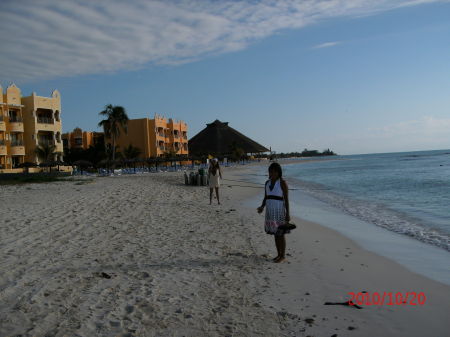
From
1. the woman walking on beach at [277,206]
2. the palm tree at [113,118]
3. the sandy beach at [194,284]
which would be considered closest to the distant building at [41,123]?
the palm tree at [113,118]

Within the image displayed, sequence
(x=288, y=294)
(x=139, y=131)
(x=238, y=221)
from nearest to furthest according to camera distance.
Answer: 1. (x=288, y=294)
2. (x=238, y=221)
3. (x=139, y=131)

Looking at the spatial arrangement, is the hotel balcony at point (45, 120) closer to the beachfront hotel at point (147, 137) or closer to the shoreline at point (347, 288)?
the beachfront hotel at point (147, 137)

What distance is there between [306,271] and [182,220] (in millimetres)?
4427

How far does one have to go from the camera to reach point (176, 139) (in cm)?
5959

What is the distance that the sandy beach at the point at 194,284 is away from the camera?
3.23 meters

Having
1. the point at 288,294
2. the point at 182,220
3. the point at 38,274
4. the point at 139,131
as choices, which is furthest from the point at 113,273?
the point at 139,131

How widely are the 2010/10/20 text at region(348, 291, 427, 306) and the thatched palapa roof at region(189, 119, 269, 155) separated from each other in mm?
61189

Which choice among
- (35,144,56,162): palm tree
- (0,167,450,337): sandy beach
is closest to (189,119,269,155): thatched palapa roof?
(35,144,56,162): palm tree

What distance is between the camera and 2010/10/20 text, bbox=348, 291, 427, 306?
3775mm

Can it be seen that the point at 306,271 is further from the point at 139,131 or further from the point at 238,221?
the point at 139,131

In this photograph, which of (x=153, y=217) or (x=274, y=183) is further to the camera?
(x=153, y=217)

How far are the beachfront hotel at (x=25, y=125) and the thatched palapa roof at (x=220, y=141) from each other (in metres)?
31.1

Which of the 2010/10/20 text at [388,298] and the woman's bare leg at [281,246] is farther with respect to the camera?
the woman's bare leg at [281,246]

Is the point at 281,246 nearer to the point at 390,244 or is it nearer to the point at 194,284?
the point at 194,284
